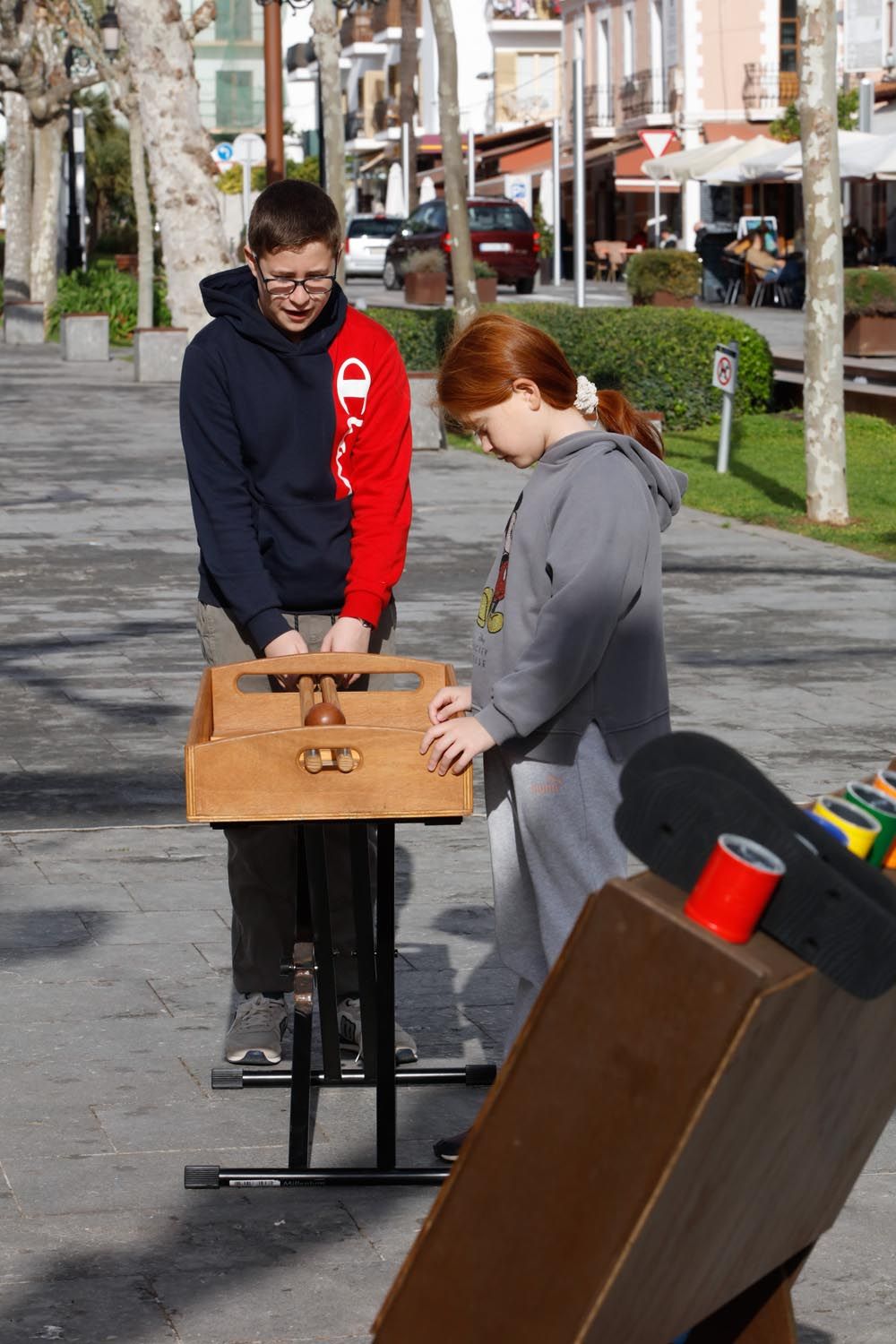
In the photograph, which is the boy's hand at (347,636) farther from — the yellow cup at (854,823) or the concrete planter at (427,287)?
the concrete planter at (427,287)

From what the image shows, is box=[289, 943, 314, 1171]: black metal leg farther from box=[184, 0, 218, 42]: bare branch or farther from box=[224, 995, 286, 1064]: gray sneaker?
box=[184, 0, 218, 42]: bare branch

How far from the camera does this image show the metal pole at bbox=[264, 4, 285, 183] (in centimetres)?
2669

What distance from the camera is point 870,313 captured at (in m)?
25.3

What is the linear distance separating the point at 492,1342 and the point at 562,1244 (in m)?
0.13

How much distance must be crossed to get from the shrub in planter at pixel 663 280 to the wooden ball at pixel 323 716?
29564 millimetres

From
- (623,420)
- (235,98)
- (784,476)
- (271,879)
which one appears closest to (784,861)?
(623,420)

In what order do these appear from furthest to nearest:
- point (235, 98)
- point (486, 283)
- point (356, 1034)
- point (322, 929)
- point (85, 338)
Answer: point (235, 98)
point (486, 283)
point (85, 338)
point (356, 1034)
point (322, 929)

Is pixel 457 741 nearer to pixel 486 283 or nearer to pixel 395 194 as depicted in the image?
pixel 486 283

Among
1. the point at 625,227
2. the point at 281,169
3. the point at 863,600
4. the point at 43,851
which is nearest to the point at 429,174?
the point at 625,227

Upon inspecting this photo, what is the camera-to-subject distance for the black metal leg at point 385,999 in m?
3.82

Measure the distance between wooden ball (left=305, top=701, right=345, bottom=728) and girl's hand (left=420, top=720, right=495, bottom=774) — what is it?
20cm

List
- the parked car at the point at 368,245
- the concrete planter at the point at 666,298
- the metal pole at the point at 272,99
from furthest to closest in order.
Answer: the parked car at the point at 368,245 → the concrete planter at the point at 666,298 → the metal pole at the point at 272,99

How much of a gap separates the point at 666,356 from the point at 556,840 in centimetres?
1690

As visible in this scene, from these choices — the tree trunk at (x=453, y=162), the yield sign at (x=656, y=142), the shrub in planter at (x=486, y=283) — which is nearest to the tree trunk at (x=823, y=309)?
the tree trunk at (x=453, y=162)
